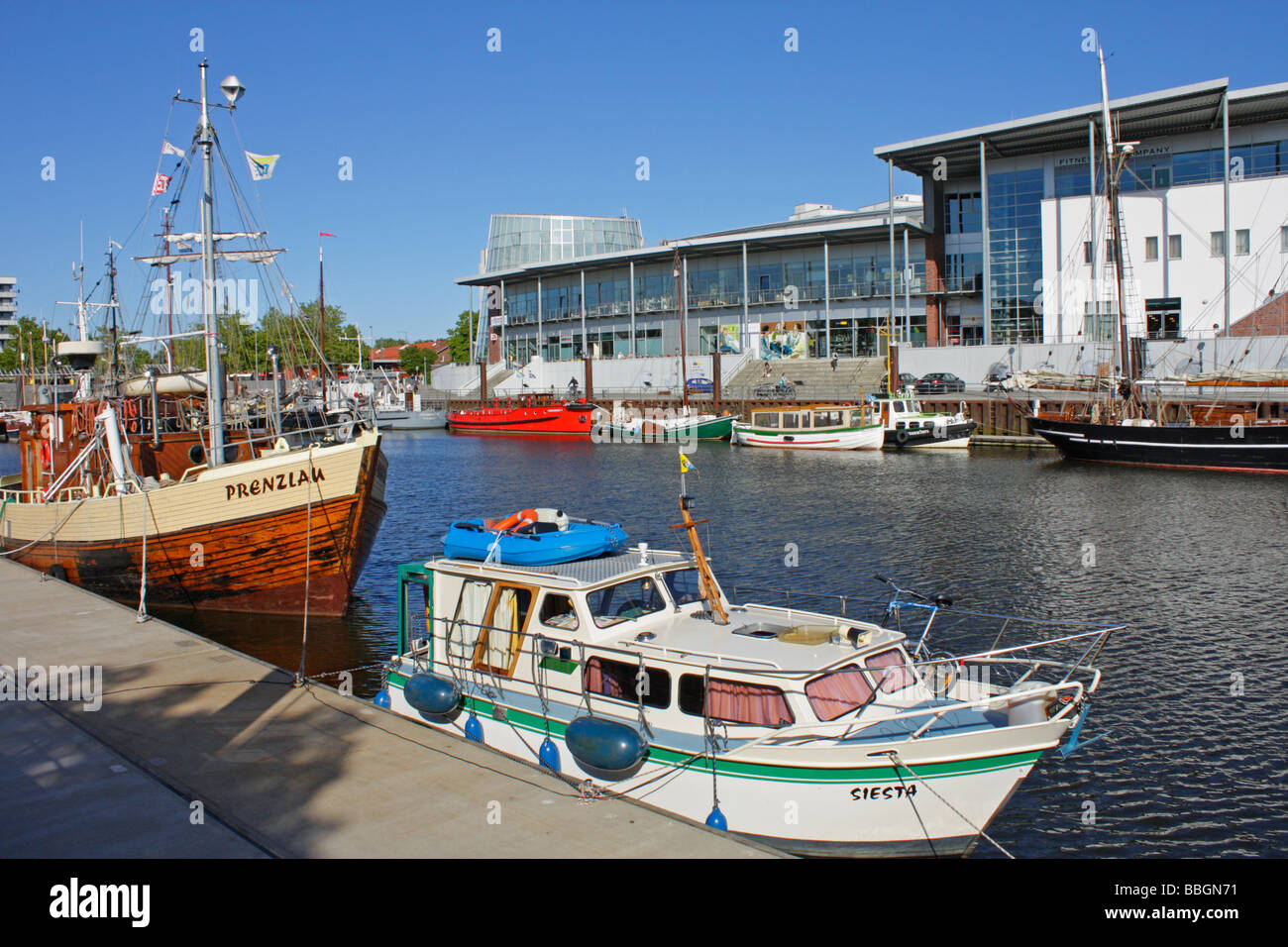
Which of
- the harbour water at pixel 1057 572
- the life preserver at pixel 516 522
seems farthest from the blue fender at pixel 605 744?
the harbour water at pixel 1057 572

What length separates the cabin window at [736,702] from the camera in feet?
32.5

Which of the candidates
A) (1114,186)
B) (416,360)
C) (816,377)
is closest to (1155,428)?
(1114,186)

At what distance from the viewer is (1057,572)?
23.6 meters

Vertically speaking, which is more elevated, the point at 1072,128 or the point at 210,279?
the point at 1072,128

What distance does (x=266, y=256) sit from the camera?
73.6 ft

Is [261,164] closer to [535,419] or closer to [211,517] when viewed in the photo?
[211,517]

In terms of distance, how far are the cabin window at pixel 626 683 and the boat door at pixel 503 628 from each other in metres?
1.19

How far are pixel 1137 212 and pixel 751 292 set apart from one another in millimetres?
31100

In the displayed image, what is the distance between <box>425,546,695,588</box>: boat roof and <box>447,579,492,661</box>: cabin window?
0.91 ft

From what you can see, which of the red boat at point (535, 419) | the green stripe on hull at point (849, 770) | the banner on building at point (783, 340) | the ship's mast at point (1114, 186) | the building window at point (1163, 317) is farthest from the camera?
the banner on building at point (783, 340)

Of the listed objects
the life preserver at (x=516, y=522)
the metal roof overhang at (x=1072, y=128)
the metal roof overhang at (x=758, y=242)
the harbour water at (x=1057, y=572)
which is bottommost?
the harbour water at (x=1057, y=572)

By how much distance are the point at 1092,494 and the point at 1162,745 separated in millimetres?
25700

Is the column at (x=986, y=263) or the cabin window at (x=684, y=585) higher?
the column at (x=986, y=263)

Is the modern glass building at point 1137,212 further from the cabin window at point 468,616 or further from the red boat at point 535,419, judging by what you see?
the cabin window at point 468,616
